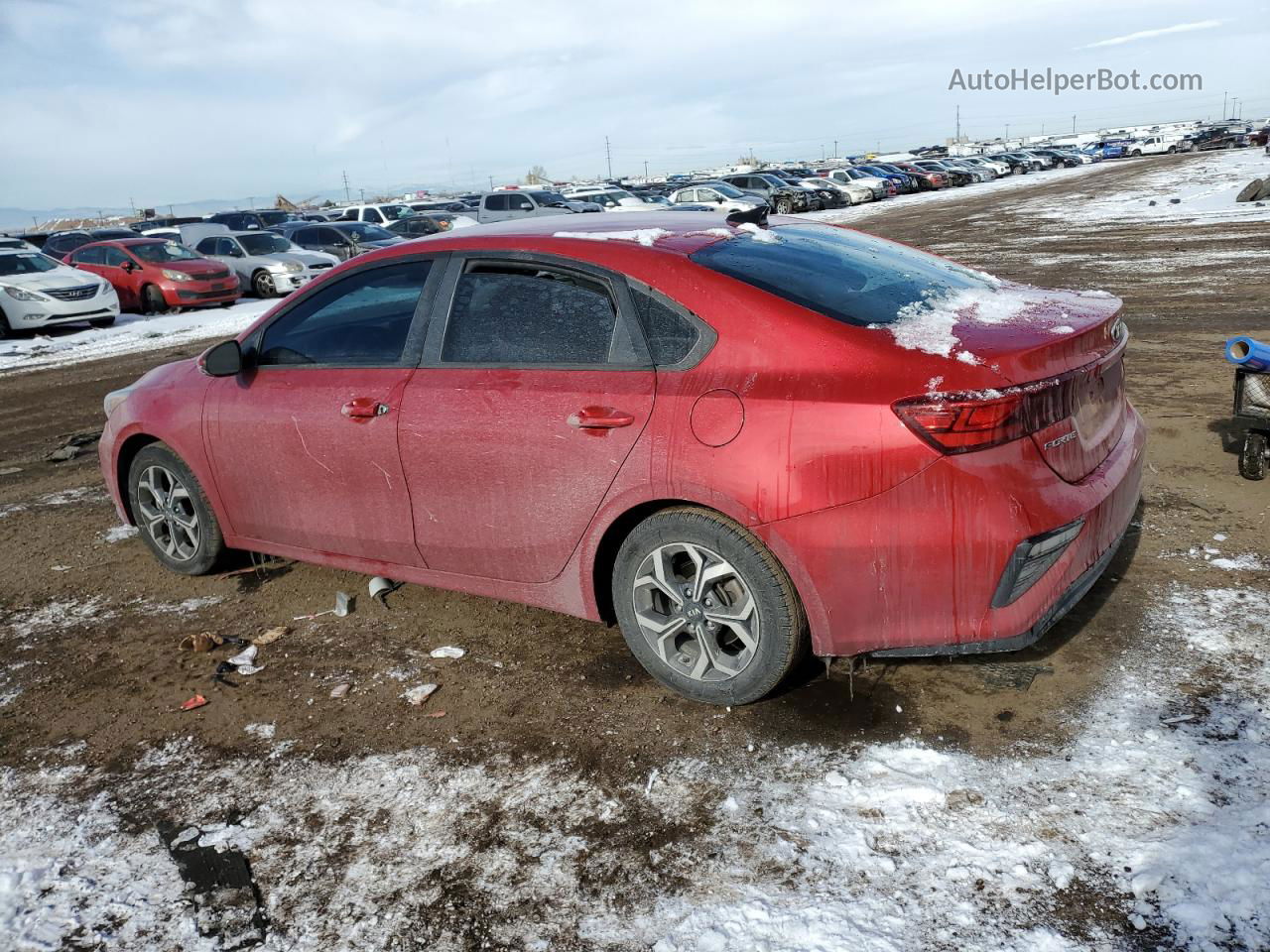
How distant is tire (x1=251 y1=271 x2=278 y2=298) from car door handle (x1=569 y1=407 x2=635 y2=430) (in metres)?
18.4

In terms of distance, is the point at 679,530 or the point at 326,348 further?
the point at 326,348

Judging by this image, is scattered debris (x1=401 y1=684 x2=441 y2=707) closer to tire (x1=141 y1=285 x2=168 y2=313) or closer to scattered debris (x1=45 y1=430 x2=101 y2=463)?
scattered debris (x1=45 y1=430 x2=101 y2=463)

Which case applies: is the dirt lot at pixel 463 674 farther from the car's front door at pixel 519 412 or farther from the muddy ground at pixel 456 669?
the car's front door at pixel 519 412

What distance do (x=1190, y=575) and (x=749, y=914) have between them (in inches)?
111

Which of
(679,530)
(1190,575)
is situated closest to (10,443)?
(679,530)

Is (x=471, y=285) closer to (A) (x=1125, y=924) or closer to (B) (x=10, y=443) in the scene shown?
(A) (x=1125, y=924)

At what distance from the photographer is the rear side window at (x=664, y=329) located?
11.1 ft

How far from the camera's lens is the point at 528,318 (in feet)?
12.4

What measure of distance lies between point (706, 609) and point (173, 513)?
122 inches

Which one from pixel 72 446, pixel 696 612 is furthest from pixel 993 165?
pixel 696 612

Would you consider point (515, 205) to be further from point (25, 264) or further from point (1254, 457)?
point (1254, 457)

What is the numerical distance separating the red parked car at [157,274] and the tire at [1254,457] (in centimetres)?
1768

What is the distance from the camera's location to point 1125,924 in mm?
2355

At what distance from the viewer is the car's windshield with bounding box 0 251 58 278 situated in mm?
16812
